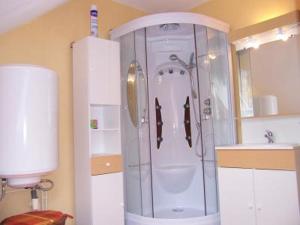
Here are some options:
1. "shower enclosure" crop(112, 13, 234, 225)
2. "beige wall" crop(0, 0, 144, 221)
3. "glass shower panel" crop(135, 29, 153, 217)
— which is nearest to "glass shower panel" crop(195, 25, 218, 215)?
"shower enclosure" crop(112, 13, 234, 225)

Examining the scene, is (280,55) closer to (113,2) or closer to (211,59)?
(211,59)

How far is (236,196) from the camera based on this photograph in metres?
2.52

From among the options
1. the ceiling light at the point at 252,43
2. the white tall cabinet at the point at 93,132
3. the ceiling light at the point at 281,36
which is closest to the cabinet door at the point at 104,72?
the white tall cabinet at the point at 93,132

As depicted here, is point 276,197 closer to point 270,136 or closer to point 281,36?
point 270,136

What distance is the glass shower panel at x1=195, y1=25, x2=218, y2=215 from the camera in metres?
2.96

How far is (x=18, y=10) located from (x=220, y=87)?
2.03 m

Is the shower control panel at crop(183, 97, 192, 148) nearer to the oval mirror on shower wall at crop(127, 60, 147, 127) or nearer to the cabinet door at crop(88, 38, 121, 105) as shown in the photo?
the oval mirror on shower wall at crop(127, 60, 147, 127)

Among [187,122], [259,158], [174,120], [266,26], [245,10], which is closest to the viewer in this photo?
[259,158]

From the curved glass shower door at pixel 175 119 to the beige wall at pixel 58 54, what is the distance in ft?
1.76

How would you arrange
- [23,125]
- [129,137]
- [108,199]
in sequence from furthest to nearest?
[129,137] < [108,199] < [23,125]

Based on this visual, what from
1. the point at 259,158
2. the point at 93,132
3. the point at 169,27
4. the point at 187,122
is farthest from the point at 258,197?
the point at 169,27

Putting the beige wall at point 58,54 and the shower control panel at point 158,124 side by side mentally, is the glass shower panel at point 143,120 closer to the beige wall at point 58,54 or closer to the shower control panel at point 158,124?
the shower control panel at point 158,124

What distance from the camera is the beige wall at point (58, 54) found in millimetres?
2496

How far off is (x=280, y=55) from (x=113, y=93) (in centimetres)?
164
